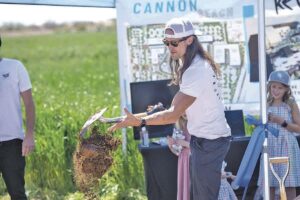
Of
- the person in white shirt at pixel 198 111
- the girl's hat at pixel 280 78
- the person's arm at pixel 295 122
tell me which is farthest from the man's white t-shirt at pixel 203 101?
the girl's hat at pixel 280 78

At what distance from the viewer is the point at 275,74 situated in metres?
6.97

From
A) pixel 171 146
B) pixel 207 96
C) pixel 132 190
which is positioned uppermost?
pixel 207 96

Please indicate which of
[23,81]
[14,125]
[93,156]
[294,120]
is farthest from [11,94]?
[294,120]

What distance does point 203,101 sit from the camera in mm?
5488

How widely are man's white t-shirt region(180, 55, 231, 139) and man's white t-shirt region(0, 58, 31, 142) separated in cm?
157

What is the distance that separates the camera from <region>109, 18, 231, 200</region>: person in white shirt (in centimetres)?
545

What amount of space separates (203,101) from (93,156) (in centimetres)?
99

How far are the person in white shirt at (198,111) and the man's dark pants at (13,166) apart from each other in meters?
1.27

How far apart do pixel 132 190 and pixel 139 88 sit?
1189mm

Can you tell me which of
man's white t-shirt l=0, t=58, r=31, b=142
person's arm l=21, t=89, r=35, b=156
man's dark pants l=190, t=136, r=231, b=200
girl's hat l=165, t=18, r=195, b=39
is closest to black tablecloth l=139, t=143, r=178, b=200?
person's arm l=21, t=89, r=35, b=156

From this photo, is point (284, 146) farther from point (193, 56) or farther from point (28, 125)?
point (28, 125)

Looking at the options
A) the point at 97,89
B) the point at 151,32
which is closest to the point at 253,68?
the point at 151,32

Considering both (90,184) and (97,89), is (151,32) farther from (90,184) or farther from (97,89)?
(97,89)

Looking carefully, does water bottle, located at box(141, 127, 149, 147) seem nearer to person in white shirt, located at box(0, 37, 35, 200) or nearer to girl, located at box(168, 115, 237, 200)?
girl, located at box(168, 115, 237, 200)
